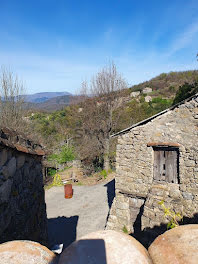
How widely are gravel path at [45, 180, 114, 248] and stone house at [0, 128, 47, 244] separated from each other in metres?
5.05

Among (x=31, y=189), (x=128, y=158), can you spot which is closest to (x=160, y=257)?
(x=31, y=189)

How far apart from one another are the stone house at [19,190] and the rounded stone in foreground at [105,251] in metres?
1.25

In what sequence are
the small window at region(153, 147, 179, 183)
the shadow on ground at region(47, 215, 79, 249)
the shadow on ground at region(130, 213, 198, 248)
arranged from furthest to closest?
the shadow on ground at region(47, 215, 79, 249) → the small window at region(153, 147, 179, 183) → the shadow on ground at region(130, 213, 198, 248)

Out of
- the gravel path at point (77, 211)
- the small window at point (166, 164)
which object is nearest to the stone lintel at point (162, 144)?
the small window at point (166, 164)

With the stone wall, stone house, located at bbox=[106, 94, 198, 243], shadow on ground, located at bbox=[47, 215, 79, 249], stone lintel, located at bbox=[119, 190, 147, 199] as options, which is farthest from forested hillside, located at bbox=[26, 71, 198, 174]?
the stone wall

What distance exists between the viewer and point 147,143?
656cm

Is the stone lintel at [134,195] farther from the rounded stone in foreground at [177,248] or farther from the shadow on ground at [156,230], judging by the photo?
the rounded stone in foreground at [177,248]

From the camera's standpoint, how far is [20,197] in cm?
249

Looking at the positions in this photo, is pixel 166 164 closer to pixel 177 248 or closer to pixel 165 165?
pixel 165 165

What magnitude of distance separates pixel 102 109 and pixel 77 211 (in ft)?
30.0

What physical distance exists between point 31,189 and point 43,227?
98 centimetres

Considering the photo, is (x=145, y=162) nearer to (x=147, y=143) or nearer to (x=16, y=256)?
(x=147, y=143)

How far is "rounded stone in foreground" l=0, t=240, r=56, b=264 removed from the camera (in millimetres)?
1138

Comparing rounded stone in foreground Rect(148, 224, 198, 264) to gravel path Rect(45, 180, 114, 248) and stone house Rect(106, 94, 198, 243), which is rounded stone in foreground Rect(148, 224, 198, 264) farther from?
gravel path Rect(45, 180, 114, 248)
